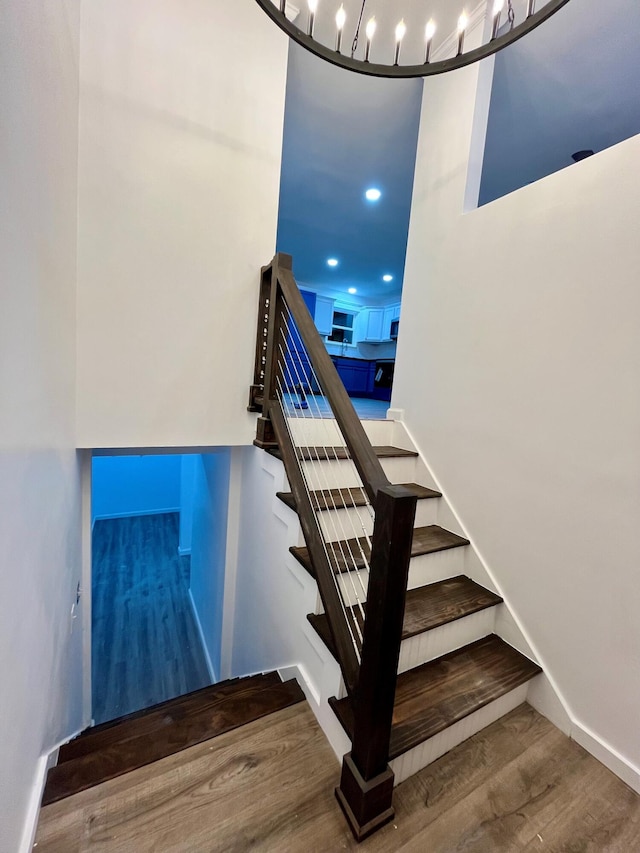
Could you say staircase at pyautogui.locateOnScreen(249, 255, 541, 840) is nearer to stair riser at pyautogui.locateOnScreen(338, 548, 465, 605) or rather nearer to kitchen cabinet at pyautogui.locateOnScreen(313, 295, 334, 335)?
stair riser at pyautogui.locateOnScreen(338, 548, 465, 605)

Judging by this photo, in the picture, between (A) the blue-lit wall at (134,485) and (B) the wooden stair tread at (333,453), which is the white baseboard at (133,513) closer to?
(A) the blue-lit wall at (134,485)

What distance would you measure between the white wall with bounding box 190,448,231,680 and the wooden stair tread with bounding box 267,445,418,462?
929 millimetres

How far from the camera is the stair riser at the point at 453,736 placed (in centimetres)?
112

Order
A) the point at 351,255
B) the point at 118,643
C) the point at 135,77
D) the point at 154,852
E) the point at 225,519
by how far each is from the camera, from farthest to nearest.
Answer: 1. the point at 351,255
2. the point at 118,643
3. the point at 225,519
4. the point at 135,77
5. the point at 154,852

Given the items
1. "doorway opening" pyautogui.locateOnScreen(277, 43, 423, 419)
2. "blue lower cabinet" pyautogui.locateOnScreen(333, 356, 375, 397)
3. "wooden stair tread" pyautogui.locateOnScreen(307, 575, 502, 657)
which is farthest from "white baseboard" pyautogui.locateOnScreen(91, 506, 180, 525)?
"wooden stair tread" pyautogui.locateOnScreen(307, 575, 502, 657)

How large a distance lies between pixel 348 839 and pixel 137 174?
106 inches

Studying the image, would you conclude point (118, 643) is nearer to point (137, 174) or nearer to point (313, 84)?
point (137, 174)

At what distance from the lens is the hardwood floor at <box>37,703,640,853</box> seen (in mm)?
935

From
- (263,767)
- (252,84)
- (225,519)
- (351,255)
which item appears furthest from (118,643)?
(351,255)

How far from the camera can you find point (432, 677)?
137cm

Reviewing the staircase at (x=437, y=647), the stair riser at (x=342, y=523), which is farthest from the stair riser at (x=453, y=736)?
the stair riser at (x=342, y=523)

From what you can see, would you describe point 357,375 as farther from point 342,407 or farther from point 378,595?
point 378,595

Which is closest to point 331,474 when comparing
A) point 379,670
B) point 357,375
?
point 379,670

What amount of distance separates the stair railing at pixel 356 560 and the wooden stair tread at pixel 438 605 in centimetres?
15
